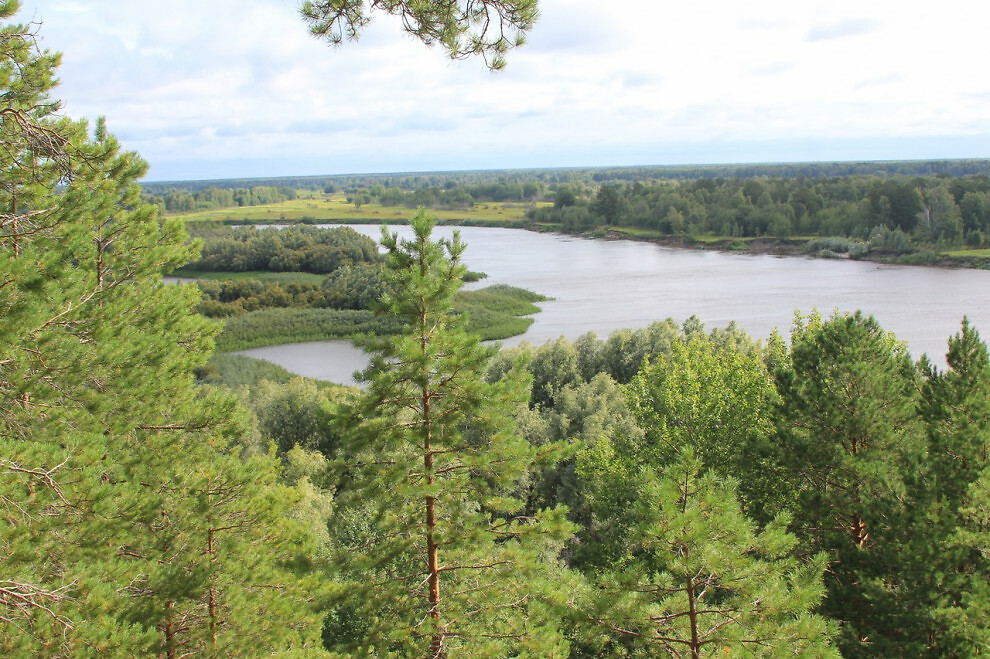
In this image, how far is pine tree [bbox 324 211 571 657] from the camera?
560cm

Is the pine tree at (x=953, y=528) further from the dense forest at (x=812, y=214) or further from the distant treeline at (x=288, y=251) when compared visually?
the distant treeline at (x=288, y=251)

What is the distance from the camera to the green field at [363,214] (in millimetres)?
92125

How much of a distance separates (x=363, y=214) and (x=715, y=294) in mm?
69054

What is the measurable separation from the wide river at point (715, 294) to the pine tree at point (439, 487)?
18.0m

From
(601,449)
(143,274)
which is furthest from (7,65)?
(601,449)

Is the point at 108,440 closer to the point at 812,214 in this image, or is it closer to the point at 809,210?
the point at 812,214

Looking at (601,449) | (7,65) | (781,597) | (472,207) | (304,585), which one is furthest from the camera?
(472,207)

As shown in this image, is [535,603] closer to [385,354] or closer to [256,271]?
[385,354]

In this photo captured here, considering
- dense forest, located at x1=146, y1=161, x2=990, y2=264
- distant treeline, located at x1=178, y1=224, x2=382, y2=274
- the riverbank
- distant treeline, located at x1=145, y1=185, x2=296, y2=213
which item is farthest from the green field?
distant treeline, located at x1=178, y1=224, x2=382, y2=274

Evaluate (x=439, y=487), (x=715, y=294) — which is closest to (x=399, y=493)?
(x=439, y=487)

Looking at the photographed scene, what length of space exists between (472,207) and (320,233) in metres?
52.3

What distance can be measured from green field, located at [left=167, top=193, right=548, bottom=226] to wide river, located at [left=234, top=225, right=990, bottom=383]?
36.1 metres

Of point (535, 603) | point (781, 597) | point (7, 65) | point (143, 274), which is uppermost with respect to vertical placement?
point (7, 65)

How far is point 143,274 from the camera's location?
776 centimetres
